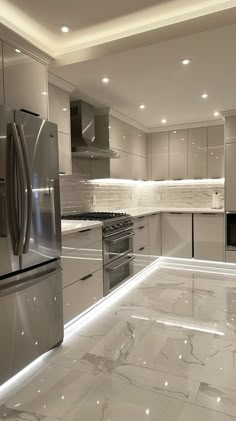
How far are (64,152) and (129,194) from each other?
2.42m

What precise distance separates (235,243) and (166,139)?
7.12 feet

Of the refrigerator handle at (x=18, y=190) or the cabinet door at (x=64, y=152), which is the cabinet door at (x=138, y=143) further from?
the refrigerator handle at (x=18, y=190)

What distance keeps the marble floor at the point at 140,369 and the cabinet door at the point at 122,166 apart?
1785 mm

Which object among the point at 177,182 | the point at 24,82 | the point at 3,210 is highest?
the point at 24,82

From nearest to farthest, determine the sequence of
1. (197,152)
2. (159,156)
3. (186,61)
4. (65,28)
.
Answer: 1. (65,28)
2. (186,61)
3. (197,152)
4. (159,156)

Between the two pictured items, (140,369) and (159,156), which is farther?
(159,156)

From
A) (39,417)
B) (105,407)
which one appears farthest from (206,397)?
(39,417)

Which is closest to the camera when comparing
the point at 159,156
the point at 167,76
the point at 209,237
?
the point at 167,76

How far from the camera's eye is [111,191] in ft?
15.4

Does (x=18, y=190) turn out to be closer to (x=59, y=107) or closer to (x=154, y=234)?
(x=59, y=107)

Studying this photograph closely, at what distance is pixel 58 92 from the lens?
296 centimetres

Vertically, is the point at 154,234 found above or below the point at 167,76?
below

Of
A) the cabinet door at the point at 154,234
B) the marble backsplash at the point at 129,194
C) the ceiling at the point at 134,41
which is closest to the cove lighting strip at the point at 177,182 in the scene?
the marble backsplash at the point at 129,194

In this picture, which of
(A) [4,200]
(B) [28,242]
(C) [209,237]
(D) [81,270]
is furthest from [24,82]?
(C) [209,237]
